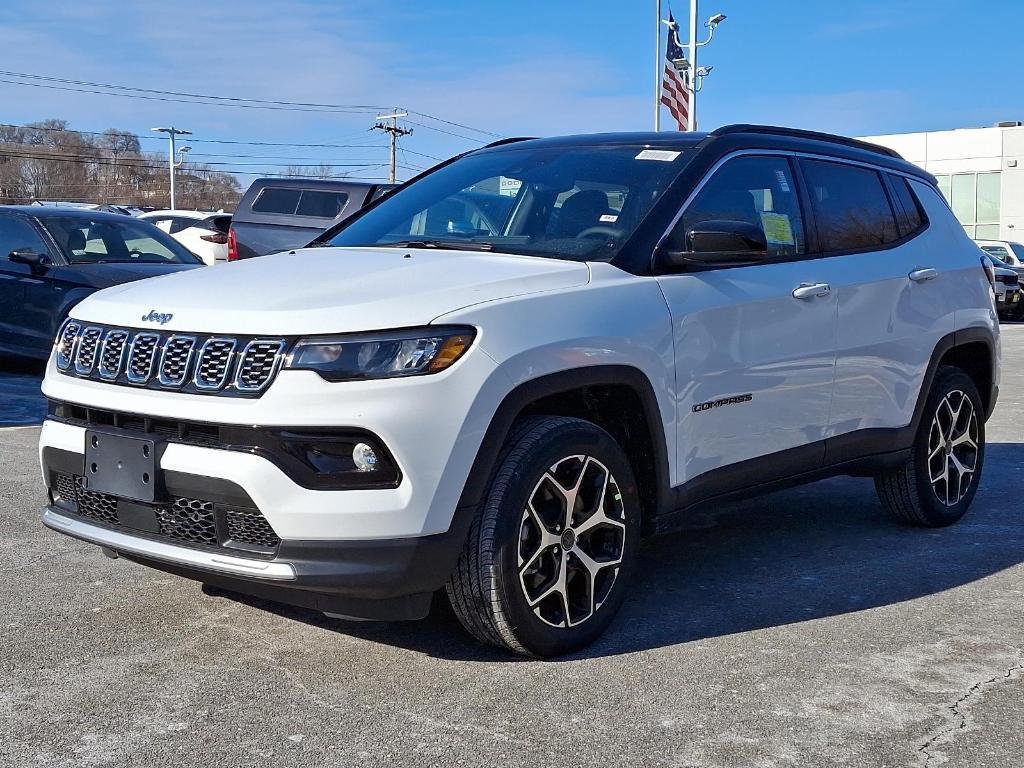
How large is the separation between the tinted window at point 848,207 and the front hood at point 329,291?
5.04 ft

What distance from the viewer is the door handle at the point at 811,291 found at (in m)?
4.80

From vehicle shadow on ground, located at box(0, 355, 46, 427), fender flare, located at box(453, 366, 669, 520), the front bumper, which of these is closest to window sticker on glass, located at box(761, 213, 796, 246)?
fender flare, located at box(453, 366, 669, 520)

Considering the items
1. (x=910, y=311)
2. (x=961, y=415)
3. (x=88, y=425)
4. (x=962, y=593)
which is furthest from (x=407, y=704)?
(x=961, y=415)

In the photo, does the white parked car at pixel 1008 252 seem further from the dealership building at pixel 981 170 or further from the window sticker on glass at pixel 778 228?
the window sticker on glass at pixel 778 228

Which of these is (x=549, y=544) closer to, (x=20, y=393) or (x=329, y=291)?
(x=329, y=291)

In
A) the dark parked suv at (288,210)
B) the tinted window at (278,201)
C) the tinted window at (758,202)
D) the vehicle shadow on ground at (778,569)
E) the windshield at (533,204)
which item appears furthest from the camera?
the tinted window at (278,201)

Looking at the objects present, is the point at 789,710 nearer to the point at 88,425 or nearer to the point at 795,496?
the point at 88,425

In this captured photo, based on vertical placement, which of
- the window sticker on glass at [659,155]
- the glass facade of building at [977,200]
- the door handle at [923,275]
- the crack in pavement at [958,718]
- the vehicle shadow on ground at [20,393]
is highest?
the glass facade of building at [977,200]

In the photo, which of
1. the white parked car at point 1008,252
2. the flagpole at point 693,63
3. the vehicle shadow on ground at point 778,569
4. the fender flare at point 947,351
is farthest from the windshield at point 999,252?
the fender flare at point 947,351

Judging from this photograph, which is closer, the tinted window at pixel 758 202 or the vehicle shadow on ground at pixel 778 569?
the vehicle shadow on ground at pixel 778 569

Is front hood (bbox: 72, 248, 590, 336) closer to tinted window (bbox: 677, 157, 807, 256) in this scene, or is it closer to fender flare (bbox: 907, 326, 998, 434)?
tinted window (bbox: 677, 157, 807, 256)

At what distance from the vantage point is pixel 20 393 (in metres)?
10.2

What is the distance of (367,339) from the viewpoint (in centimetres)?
345

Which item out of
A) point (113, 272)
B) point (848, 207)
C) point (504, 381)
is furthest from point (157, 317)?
point (113, 272)
